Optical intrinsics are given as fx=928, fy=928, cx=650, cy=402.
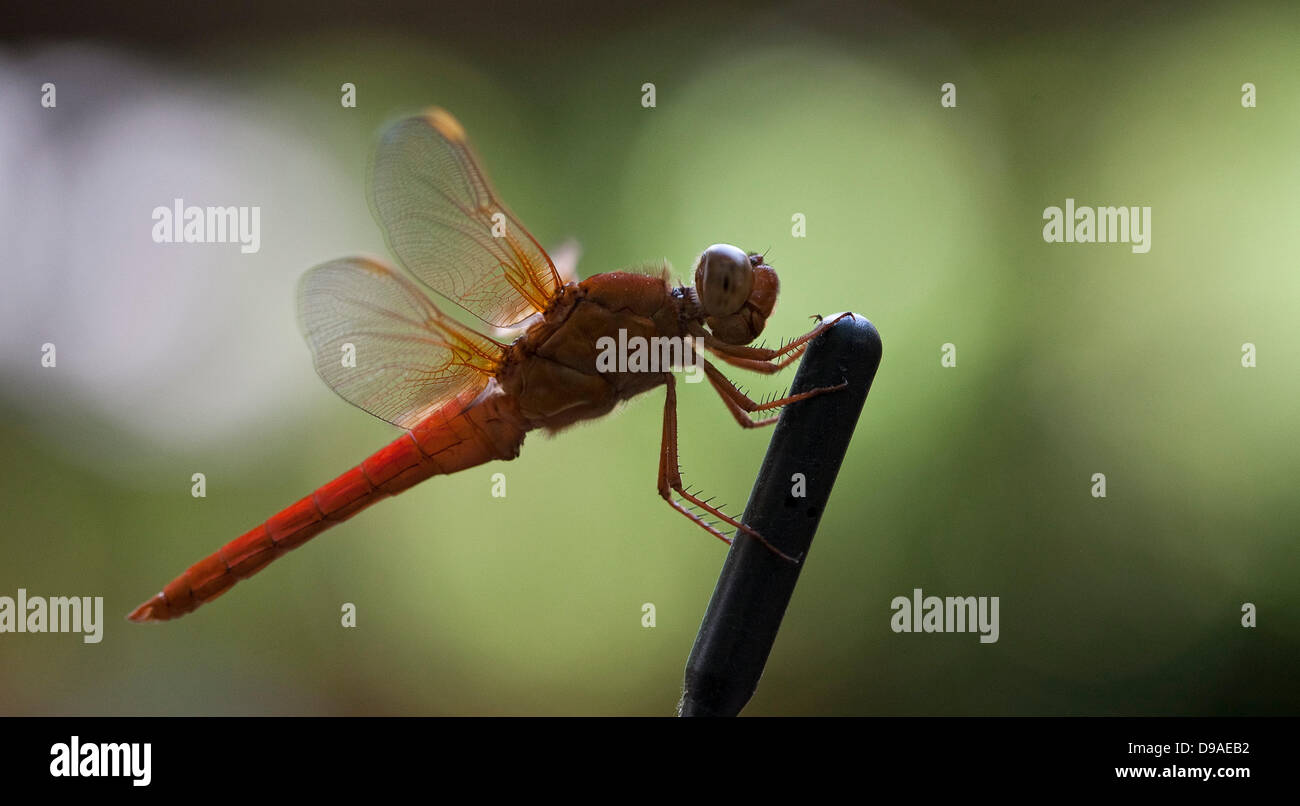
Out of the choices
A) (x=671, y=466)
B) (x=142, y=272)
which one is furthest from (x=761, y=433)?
(x=142, y=272)

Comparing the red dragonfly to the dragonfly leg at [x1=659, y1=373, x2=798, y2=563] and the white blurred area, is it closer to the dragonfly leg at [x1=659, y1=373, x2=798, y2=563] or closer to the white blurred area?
the dragonfly leg at [x1=659, y1=373, x2=798, y2=563]

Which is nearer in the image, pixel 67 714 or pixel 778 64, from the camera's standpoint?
pixel 67 714

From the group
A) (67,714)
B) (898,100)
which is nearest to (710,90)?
(898,100)

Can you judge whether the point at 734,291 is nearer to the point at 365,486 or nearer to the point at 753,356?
the point at 753,356

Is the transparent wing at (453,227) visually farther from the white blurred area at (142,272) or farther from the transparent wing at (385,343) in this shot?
the white blurred area at (142,272)

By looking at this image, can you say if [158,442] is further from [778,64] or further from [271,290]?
[778,64]

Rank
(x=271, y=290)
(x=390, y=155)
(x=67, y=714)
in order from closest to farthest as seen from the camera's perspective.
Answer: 1. (x=390, y=155)
2. (x=67, y=714)
3. (x=271, y=290)

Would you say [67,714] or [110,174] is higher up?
[110,174]
